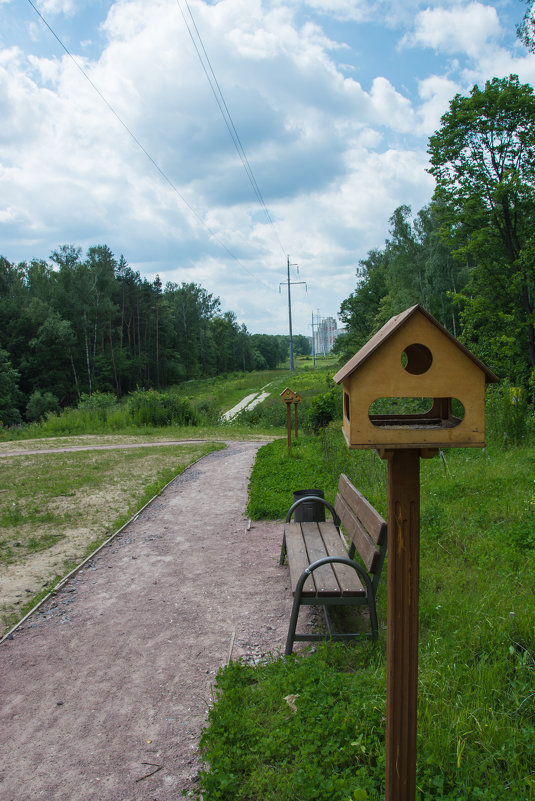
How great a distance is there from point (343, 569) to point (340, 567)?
0.05 m

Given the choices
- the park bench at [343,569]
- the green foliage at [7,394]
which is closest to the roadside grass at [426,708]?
the park bench at [343,569]

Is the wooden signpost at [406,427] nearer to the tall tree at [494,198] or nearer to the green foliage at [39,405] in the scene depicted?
the tall tree at [494,198]

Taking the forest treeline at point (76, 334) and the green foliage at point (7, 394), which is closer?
the green foliage at point (7, 394)

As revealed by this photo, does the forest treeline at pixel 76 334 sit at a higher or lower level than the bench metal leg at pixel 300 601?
higher

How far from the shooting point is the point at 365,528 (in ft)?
12.9

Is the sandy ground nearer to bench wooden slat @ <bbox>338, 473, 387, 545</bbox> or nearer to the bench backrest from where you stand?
the bench backrest

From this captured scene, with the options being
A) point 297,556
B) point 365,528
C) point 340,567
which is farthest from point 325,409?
point 365,528

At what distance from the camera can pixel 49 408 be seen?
4472 centimetres

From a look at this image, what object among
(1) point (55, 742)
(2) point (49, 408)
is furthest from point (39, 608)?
(2) point (49, 408)

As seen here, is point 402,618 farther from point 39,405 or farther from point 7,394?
point 39,405

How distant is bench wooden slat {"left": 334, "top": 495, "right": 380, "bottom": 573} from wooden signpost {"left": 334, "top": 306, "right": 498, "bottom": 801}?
4.64 feet

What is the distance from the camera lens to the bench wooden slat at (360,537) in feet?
11.2

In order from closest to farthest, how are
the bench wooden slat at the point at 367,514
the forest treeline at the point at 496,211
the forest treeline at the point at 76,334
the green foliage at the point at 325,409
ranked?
the bench wooden slat at the point at 367,514, the green foliage at the point at 325,409, the forest treeline at the point at 496,211, the forest treeline at the point at 76,334

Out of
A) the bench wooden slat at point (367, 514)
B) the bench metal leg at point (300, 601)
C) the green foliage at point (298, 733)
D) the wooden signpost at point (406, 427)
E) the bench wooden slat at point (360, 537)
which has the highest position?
the wooden signpost at point (406, 427)
